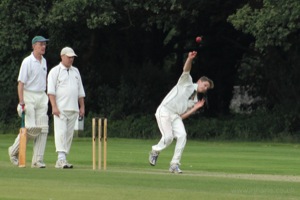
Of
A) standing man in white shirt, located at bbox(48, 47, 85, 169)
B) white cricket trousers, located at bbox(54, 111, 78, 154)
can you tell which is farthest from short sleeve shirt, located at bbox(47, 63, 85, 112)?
white cricket trousers, located at bbox(54, 111, 78, 154)

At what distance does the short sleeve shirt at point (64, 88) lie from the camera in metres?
18.8

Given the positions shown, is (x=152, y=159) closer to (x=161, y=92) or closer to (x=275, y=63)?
(x=275, y=63)

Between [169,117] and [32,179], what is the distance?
4053 millimetres

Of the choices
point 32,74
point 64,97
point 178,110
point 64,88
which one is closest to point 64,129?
point 64,97

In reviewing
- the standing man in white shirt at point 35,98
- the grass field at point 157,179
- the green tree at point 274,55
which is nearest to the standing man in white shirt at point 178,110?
the grass field at point 157,179

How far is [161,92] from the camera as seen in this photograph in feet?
140

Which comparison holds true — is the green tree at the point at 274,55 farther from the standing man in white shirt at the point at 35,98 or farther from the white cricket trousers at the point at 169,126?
the standing man in white shirt at the point at 35,98

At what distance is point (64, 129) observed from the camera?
1869cm

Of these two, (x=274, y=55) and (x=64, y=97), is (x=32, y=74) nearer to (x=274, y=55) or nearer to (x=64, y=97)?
(x=64, y=97)

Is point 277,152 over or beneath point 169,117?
beneath

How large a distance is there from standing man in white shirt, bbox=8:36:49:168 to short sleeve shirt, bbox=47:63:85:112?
0.17 metres

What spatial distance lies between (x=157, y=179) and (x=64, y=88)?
11.2 feet

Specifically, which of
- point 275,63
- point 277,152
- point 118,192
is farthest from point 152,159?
point 275,63

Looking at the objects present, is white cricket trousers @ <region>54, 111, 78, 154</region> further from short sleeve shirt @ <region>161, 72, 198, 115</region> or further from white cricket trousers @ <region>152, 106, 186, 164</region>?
short sleeve shirt @ <region>161, 72, 198, 115</region>
